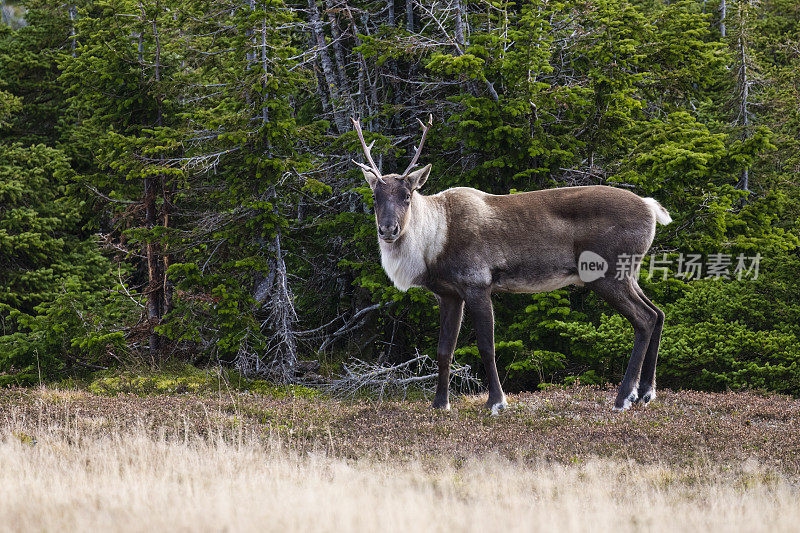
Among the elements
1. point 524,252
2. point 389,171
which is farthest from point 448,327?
point 389,171

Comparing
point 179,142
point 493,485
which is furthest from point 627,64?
point 493,485

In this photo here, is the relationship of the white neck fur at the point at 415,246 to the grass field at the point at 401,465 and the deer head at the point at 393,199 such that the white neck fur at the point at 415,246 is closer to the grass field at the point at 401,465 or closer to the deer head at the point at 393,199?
the deer head at the point at 393,199

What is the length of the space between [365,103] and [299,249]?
2971 mm

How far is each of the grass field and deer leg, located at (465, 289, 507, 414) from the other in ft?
0.77

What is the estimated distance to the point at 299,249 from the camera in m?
13.1

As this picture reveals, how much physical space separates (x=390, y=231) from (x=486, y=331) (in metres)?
1.65

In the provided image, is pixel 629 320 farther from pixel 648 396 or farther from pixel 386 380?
pixel 386 380

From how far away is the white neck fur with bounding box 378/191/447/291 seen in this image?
8.98 metres

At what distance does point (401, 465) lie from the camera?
6.85m

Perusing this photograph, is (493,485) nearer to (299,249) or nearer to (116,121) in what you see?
(299,249)

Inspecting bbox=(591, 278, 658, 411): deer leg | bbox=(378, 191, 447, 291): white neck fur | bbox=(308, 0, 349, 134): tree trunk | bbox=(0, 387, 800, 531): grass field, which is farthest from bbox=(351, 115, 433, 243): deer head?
bbox=(308, 0, 349, 134): tree trunk

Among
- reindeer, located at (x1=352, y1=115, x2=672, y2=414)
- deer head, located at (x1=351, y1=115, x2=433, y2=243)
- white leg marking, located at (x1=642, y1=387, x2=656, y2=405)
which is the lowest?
white leg marking, located at (x1=642, y1=387, x2=656, y2=405)

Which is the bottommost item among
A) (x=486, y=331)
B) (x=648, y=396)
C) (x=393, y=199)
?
(x=648, y=396)

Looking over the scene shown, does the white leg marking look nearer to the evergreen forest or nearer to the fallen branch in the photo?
the evergreen forest
